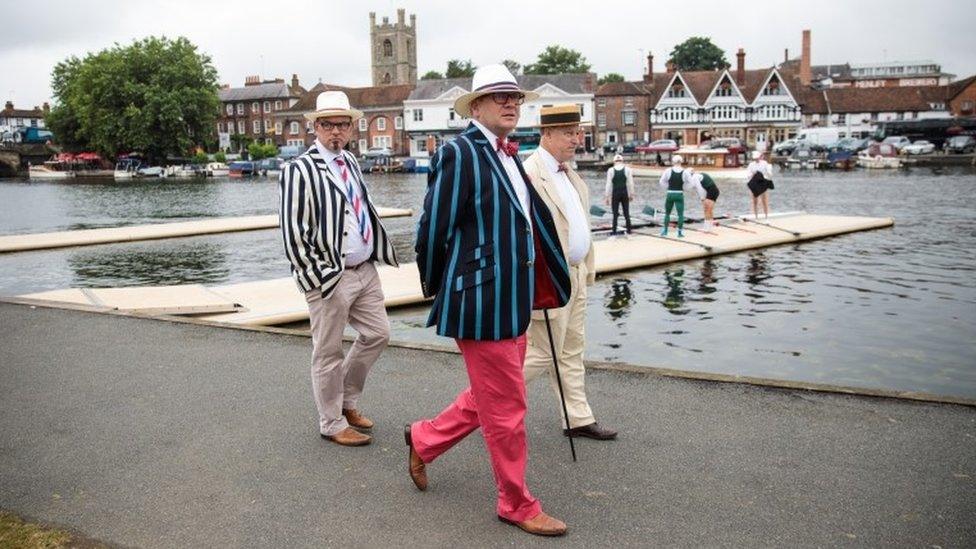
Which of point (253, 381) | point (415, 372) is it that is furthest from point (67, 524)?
point (415, 372)

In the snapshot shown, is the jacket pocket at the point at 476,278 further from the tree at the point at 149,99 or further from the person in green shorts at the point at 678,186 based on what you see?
the tree at the point at 149,99

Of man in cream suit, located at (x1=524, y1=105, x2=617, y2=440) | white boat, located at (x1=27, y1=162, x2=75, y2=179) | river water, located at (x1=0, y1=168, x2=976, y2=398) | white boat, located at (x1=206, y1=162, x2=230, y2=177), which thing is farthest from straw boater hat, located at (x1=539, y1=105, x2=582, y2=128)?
white boat, located at (x1=27, y1=162, x2=75, y2=179)

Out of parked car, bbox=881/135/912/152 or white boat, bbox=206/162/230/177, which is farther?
white boat, bbox=206/162/230/177

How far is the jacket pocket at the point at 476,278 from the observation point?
4062mm

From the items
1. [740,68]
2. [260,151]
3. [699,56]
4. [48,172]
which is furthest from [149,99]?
[699,56]

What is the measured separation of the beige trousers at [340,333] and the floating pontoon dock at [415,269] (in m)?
4.80

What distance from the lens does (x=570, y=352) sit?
18.0ft

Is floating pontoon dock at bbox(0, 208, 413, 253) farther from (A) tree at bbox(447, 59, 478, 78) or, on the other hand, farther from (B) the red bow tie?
(A) tree at bbox(447, 59, 478, 78)

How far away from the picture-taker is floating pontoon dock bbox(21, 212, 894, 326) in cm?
1061

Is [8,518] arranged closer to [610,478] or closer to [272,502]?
[272,502]

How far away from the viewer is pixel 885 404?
603 cm

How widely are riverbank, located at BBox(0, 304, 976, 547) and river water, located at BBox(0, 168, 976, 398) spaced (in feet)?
10.0

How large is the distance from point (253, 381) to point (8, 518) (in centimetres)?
264

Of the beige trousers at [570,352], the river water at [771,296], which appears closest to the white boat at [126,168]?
the river water at [771,296]
